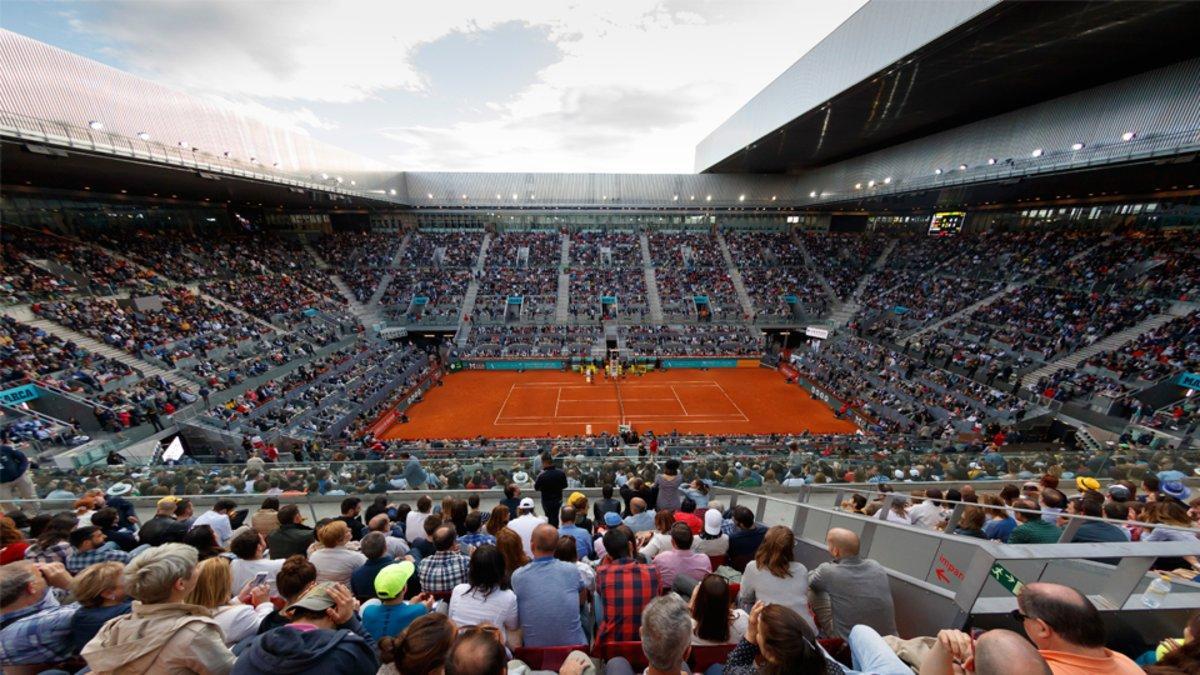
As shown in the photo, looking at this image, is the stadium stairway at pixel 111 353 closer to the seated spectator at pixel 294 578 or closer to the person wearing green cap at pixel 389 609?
the seated spectator at pixel 294 578

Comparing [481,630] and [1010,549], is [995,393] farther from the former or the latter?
[481,630]

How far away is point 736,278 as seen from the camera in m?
44.4

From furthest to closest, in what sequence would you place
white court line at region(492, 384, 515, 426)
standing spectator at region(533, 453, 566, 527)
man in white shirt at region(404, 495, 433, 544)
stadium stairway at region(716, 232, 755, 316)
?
stadium stairway at region(716, 232, 755, 316)
white court line at region(492, 384, 515, 426)
standing spectator at region(533, 453, 566, 527)
man in white shirt at region(404, 495, 433, 544)

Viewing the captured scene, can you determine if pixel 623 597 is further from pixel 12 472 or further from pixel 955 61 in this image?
pixel 955 61

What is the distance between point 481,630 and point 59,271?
36.1 metres

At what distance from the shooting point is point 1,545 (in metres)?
4.19

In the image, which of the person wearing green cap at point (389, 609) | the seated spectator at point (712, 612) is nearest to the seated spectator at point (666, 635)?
the seated spectator at point (712, 612)

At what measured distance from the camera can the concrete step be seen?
20078mm

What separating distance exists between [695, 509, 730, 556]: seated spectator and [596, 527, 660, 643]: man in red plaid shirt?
65.2 inches

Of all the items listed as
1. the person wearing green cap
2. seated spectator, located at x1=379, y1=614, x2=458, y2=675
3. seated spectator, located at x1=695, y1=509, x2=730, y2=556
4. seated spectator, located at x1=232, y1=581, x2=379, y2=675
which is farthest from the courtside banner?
seated spectator, located at x1=695, y1=509, x2=730, y2=556

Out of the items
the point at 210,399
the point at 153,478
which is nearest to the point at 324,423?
the point at 210,399

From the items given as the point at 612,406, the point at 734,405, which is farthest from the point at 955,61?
the point at 612,406

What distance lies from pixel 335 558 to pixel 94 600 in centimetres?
156

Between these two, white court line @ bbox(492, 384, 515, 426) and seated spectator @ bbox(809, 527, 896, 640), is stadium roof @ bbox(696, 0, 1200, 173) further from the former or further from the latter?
white court line @ bbox(492, 384, 515, 426)
